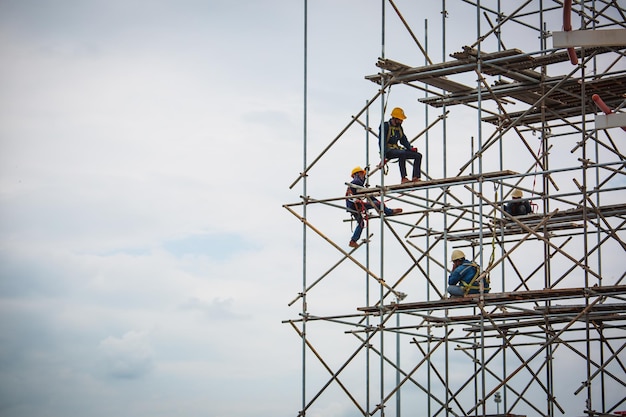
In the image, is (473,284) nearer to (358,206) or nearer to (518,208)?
(358,206)

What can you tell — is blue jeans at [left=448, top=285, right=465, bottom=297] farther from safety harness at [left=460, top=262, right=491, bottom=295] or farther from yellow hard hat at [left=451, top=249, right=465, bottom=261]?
yellow hard hat at [left=451, top=249, right=465, bottom=261]

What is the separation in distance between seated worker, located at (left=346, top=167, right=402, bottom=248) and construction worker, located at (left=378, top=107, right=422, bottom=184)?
994 mm

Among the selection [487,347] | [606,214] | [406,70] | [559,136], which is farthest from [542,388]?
[406,70]

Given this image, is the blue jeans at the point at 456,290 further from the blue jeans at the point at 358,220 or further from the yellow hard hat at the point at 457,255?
the blue jeans at the point at 358,220

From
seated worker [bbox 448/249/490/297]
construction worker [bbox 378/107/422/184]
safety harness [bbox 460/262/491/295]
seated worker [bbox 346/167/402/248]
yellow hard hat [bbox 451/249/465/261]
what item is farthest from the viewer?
seated worker [bbox 346/167/402/248]

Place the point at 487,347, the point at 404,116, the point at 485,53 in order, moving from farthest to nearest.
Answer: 1. the point at 487,347
2. the point at 404,116
3. the point at 485,53

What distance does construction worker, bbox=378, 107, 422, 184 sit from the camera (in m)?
25.8

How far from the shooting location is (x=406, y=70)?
1000 inches

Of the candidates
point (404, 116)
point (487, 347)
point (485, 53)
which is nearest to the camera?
point (485, 53)

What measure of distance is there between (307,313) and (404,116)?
187 inches

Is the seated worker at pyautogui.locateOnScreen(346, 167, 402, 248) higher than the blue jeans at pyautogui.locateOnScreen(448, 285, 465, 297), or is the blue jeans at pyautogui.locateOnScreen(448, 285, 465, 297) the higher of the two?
the seated worker at pyautogui.locateOnScreen(346, 167, 402, 248)

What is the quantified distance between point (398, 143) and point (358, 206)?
5.97 ft

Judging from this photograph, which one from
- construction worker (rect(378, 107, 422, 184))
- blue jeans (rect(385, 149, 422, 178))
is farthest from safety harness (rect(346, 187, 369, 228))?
blue jeans (rect(385, 149, 422, 178))

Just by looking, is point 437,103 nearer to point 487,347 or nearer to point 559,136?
point 559,136
